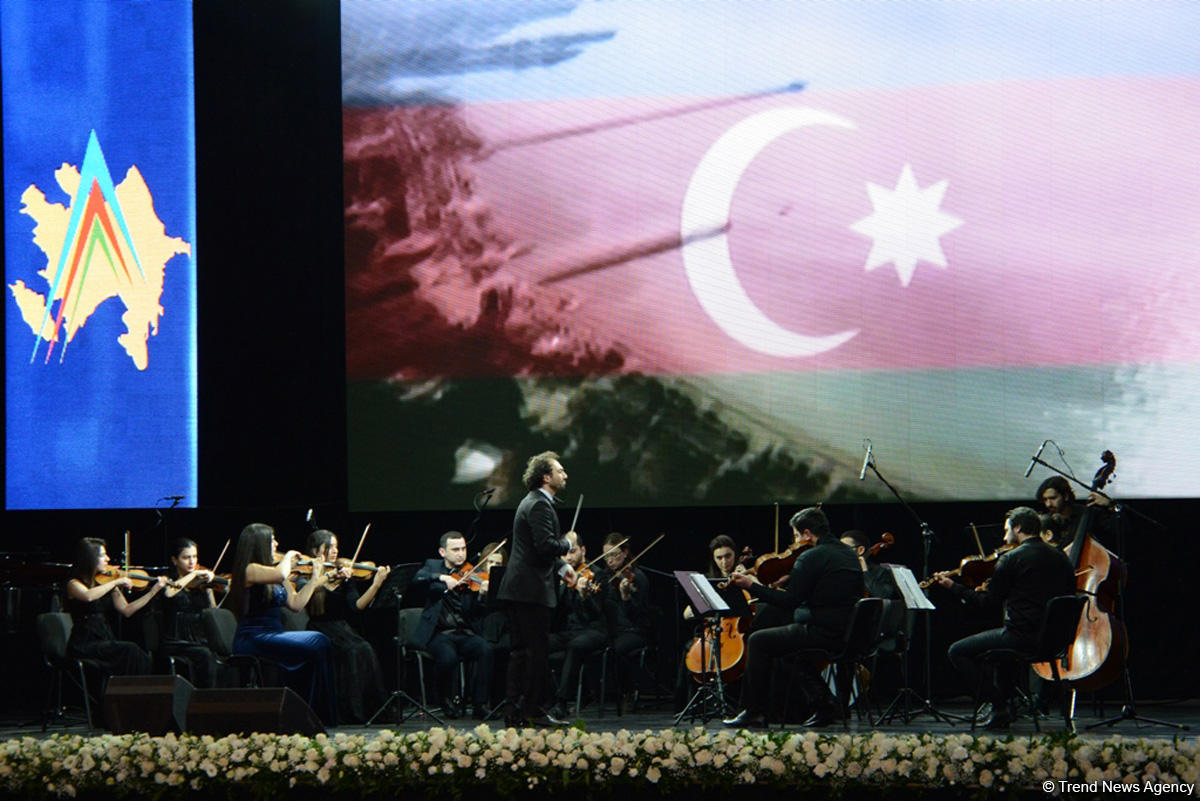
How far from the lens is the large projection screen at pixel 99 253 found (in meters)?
8.84

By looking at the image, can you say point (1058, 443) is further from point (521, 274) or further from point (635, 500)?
point (521, 274)

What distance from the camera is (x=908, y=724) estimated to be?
23.9ft

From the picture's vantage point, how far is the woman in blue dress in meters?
6.93

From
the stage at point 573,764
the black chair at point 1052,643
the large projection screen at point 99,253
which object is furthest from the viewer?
the large projection screen at point 99,253

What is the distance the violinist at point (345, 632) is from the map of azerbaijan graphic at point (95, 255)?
2.03 m

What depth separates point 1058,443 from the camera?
7789 mm

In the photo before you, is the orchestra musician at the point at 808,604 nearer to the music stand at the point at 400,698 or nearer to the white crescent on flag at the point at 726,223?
the white crescent on flag at the point at 726,223

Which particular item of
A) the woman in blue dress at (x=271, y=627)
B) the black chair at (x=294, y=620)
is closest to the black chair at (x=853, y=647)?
the woman in blue dress at (x=271, y=627)

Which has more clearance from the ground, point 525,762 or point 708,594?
point 708,594

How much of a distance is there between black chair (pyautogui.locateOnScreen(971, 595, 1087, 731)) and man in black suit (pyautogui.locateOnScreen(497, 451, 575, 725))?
2101 millimetres

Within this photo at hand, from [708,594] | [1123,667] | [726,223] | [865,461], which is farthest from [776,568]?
[726,223]

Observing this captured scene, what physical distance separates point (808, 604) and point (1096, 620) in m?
1.45

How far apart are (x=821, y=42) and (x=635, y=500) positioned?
299 centimetres

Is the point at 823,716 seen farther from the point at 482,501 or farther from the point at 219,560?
the point at 219,560
